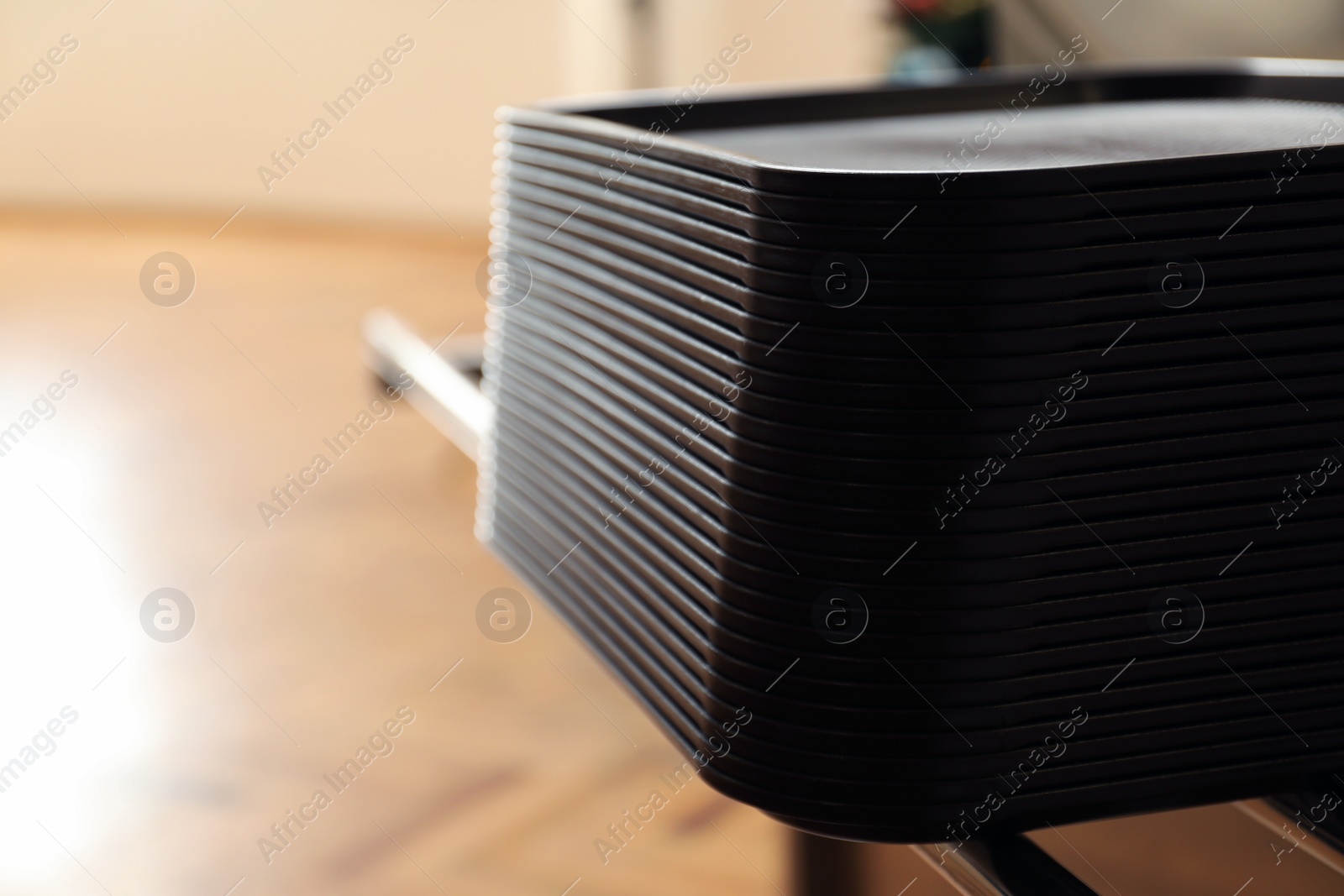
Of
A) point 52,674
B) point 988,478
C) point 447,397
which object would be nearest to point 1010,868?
point 988,478

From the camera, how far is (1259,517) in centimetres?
28

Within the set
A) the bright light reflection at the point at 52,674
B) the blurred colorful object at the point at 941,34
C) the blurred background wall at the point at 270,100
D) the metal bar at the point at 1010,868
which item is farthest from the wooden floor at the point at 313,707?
the blurred background wall at the point at 270,100

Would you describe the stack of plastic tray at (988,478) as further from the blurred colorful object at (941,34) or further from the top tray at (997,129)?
the blurred colorful object at (941,34)

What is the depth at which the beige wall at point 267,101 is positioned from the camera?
3.72m

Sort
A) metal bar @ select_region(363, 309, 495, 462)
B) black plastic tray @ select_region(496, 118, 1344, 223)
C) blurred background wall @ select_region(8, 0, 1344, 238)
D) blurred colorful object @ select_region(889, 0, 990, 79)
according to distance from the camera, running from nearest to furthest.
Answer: black plastic tray @ select_region(496, 118, 1344, 223) → metal bar @ select_region(363, 309, 495, 462) → blurred colorful object @ select_region(889, 0, 990, 79) → blurred background wall @ select_region(8, 0, 1344, 238)

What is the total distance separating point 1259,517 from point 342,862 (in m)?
0.83

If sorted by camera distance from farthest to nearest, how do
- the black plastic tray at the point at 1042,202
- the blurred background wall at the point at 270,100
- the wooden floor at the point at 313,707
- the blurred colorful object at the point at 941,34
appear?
the blurred background wall at the point at 270,100 → the blurred colorful object at the point at 941,34 → the wooden floor at the point at 313,707 → the black plastic tray at the point at 1042,202

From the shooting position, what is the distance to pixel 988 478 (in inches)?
10.3

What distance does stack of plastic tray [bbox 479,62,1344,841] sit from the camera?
0.26 m

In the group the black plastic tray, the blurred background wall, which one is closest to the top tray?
the black plastic tray

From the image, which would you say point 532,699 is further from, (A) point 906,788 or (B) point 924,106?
(A) point 906,788

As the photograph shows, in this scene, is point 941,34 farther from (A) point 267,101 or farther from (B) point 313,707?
(A) point 267,101

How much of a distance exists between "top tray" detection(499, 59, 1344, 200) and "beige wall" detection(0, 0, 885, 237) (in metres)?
3.15

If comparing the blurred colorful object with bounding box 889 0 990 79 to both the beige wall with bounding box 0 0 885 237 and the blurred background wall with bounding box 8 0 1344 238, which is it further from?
the beige wall with bounding box 0 0 885 237
